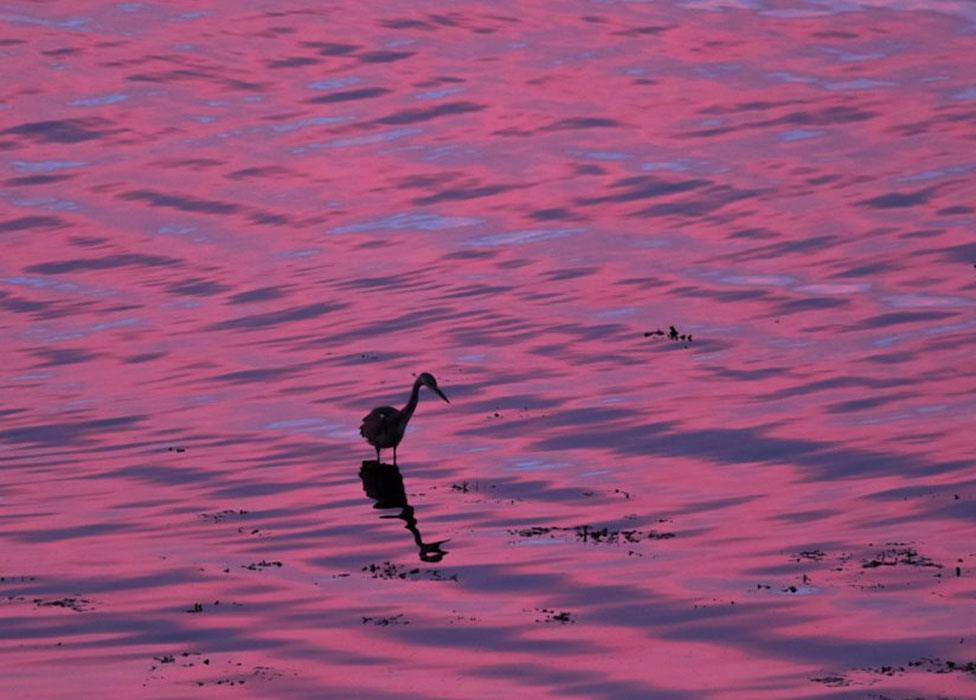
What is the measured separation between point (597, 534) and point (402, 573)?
7.10 feet

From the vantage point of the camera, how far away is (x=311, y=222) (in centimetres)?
3953

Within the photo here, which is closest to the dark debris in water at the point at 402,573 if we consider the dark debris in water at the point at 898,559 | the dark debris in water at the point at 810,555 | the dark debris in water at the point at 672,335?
the dark debris in water at the point at 810,555

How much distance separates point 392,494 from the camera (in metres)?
21.1

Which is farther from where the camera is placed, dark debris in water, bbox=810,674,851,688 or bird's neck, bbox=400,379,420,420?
bird's neck, bbox=400,379,420,420

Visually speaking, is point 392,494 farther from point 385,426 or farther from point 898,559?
point 898,559

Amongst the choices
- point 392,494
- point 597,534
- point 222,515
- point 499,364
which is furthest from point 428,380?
point 597,534

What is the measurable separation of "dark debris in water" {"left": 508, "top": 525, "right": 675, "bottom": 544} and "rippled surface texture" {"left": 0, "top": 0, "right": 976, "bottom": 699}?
2.3 inches

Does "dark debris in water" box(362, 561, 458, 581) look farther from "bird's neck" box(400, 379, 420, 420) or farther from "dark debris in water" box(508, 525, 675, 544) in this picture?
"bird's neck" box(400, 379, 420, 420)

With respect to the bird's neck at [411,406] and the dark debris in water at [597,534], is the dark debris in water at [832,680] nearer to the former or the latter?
the dark debris in water at [597,534]

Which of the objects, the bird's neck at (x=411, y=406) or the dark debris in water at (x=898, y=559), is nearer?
the dark debris in water at (x=898, y=559)

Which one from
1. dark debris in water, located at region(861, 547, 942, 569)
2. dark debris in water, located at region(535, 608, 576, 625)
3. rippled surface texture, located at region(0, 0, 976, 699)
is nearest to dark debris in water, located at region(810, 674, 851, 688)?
rippled surface texture, located at region(0, 0, 976, 699)

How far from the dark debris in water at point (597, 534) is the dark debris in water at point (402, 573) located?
4.91ft

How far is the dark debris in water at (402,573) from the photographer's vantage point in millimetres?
17766

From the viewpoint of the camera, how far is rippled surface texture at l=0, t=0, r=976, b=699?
53.4 ft
